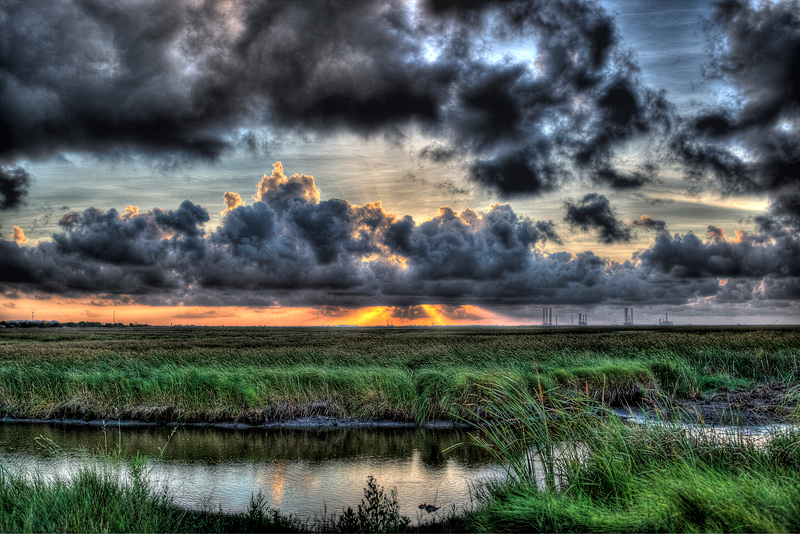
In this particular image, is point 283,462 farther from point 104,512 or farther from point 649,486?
point 649,486

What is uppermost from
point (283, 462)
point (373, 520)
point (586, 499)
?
point (586, 499)

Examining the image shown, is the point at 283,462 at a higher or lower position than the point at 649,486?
lower

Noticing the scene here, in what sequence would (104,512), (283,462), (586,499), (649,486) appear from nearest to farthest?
(104,512)
(649,486)
(586,499)
(283,462)

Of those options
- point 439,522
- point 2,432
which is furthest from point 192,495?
point 2,432

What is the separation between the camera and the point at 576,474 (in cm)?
772

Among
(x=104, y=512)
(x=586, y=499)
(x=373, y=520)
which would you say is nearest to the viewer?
(x=104, y=512)

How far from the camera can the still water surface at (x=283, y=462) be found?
1007 cm

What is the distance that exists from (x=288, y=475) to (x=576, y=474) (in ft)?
23.4

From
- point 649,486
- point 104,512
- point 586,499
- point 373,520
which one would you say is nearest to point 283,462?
point 373,520

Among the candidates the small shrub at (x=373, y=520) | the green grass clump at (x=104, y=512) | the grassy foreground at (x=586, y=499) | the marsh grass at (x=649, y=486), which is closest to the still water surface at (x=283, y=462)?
the small shrub at (x=373, y=520)

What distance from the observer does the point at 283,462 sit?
13.0 metres

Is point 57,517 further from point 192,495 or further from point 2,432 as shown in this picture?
point 2,432

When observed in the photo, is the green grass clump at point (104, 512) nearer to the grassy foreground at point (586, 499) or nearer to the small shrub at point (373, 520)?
the grassy foreground at point (586, 499)

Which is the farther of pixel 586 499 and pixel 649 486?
pixel 586 499
